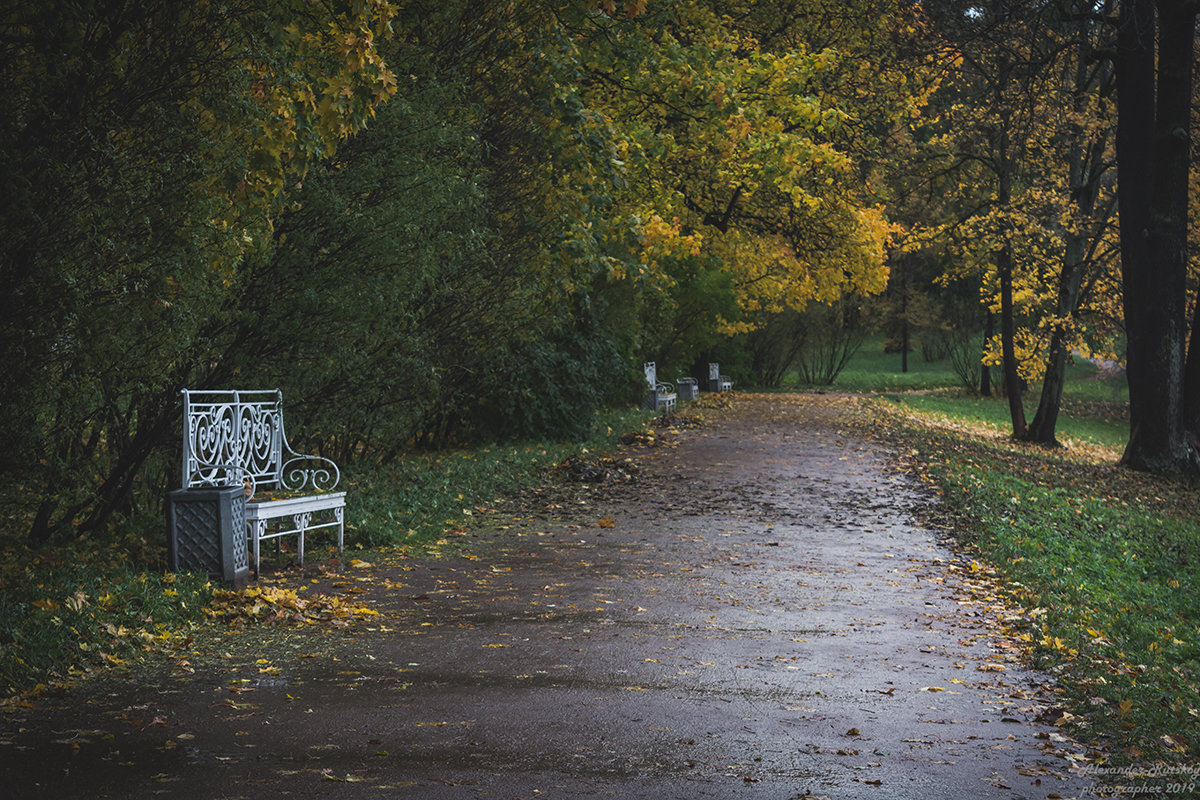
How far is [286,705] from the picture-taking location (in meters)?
4.91

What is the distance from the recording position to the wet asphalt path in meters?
4.05

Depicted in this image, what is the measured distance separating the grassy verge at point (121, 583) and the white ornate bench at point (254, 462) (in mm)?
425

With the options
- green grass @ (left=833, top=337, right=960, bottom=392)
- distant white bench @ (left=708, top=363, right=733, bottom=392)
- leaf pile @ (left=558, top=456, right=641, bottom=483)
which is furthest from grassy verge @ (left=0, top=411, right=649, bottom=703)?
green grass @ (left=833, top=337, right=960, bottom=392)

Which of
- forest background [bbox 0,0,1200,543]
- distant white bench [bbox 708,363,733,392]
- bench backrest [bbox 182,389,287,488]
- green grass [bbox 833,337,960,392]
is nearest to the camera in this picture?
forest background [bbox 0,0,1200,543]

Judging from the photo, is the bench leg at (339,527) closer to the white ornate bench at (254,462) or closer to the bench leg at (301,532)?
the white ornate bench at (254,462)

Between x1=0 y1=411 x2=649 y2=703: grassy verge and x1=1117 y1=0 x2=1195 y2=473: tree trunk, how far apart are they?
1065cm

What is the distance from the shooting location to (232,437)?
8.34 m

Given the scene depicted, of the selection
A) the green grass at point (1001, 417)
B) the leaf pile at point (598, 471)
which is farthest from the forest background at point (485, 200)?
the green grass at point (1001, 417)

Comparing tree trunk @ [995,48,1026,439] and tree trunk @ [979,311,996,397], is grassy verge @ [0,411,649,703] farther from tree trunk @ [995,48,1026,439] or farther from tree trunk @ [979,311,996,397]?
tree trunk @ [979,311,996,397]

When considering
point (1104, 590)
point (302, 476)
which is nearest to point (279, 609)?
point (302, 476)

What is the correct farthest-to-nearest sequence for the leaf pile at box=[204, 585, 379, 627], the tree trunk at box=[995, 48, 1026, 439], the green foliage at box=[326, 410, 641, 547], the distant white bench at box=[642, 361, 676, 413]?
the distant white bench at box=[642, 361, 676, 413], the tree trunk at box=[995, 48, 1026, 439], the green foliage at box=[326, 410, 641, 547], the leaf pile at box=[204, 585, 379, 627]

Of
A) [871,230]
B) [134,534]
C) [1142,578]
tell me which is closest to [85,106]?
[134,534]

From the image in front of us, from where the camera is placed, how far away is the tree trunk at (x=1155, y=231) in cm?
1642

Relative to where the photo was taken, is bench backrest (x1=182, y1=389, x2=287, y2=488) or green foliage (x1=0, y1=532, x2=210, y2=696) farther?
bench backrest (x1=182, y1=389, x2=287, y2=488)
